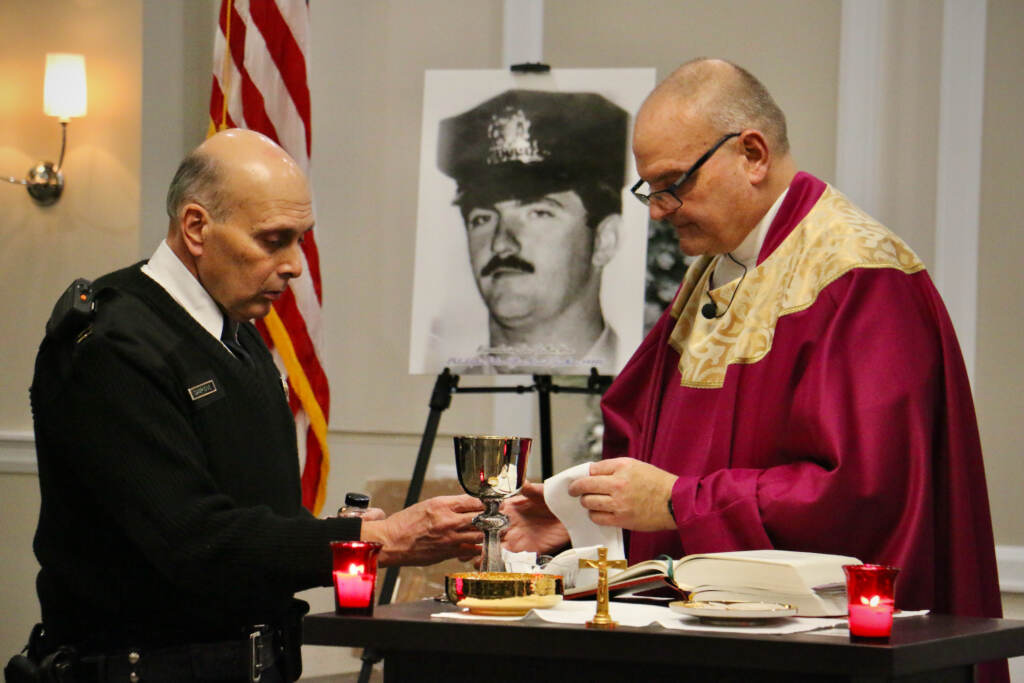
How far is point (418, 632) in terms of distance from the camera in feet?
5.49

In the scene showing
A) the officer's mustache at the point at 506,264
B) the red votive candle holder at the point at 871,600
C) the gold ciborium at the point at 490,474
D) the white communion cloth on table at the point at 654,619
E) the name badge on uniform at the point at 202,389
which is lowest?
the white communion cloth on table at the point at 654,619

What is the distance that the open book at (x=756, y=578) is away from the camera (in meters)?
1.78

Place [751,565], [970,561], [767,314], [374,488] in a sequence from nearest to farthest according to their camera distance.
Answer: [751,565], [970,561], [767,314], [374,488]

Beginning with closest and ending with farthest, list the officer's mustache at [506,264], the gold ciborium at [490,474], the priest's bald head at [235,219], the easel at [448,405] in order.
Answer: the gold ciborium at [490,474] → the priest's bald head at [235,219] → the easel at [448,405] → the officer's mustache at [506,264]

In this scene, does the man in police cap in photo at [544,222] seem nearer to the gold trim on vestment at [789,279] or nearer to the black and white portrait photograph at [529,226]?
the black and white portrait photograph at [529,226]

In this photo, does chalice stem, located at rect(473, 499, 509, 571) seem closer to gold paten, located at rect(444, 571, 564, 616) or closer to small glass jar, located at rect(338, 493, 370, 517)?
gold paten, located at rect(444, 571, 564, 616)

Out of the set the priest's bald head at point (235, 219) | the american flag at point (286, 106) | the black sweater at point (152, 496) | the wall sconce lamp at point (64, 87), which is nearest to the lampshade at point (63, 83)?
the wall sconce lamp at point (64, 87)

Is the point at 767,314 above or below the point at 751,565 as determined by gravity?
above

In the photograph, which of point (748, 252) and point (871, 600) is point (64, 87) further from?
point (871, 600)

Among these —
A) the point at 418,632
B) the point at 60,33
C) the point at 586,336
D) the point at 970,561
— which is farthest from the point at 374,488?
the point at 418,632

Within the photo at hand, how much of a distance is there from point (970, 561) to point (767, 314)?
58 cm

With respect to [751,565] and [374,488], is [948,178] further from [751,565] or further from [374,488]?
[751,565]

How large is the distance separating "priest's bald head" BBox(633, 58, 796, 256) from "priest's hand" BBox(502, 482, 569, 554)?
65cm

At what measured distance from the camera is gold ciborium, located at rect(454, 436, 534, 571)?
200 centimetres
